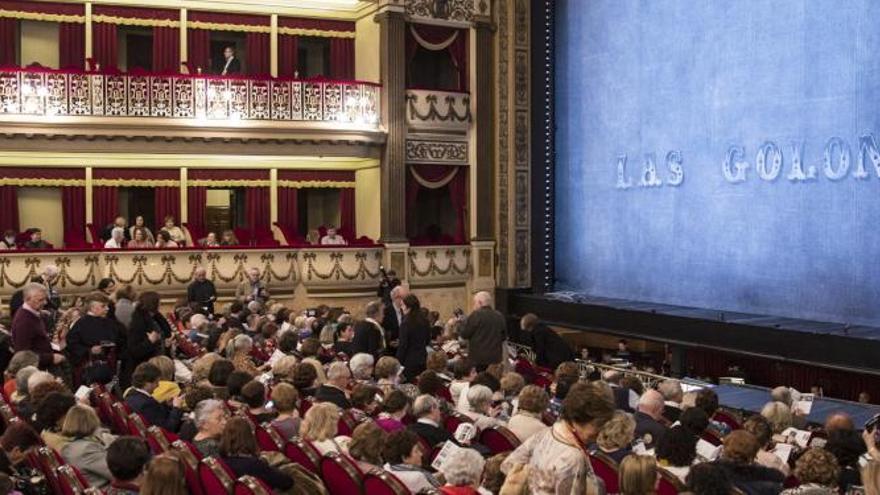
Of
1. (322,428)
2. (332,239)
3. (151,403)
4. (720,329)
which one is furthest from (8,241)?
(322,428)

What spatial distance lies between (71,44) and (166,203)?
132 inches

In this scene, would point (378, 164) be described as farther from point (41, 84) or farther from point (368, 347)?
point (368, 347)

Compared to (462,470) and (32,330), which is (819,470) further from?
(32,330)

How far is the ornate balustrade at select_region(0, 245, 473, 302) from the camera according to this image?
57.9ft

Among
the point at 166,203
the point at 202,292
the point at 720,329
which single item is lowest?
the point at 720,329

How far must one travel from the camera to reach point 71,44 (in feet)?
67.3

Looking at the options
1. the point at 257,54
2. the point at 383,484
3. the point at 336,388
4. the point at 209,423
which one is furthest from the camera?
the point at 257,54

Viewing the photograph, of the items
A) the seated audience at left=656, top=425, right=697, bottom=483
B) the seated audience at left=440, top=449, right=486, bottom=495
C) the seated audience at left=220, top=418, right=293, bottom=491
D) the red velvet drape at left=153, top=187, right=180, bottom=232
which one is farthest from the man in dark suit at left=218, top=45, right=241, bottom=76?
the seated audience at left=440, top=449, right=486, bottom=495

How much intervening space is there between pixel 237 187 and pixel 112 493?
56.8 ft

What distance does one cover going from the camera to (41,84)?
18312 millimetres

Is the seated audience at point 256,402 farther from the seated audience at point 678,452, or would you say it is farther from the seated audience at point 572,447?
the seated audience at point 572,447

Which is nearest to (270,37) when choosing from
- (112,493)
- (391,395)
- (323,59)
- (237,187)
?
(323,59)

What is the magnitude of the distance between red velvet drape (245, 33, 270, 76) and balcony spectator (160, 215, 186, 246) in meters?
3.58

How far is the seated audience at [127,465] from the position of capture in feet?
17.3
